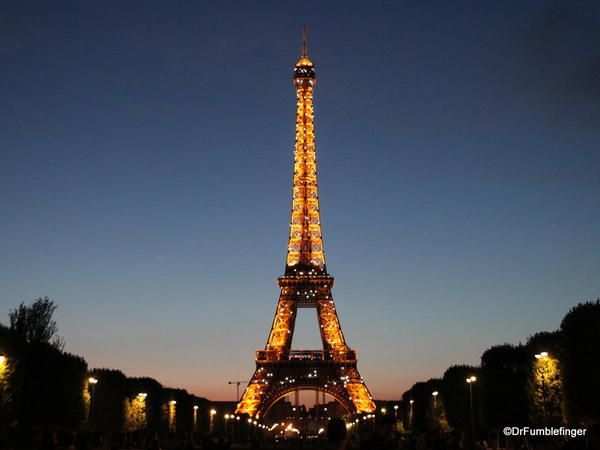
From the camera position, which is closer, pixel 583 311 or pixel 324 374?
pixel 583 311

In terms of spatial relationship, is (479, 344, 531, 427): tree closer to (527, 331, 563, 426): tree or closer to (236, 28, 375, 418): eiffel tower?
(527, 331, 563, 426): tree

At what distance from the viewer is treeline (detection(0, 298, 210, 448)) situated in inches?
1829

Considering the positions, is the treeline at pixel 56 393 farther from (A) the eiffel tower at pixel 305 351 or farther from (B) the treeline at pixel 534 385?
(B) the treeline at pixel 534 385

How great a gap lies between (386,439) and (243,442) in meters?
81.3

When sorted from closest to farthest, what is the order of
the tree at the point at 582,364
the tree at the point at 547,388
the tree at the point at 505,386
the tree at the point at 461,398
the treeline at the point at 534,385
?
the tree at the point at 582,364 < the treeline at the point at 534,385 < the tree at the point at 547,388 < the tree at the point at 505,386 < the tree at the point at 461,398

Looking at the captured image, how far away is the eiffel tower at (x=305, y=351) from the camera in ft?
326

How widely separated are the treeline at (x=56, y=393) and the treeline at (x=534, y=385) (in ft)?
83.2

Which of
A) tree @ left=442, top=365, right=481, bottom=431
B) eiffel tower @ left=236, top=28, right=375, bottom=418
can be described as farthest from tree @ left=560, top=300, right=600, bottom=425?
eiffel tower @ left=236, top=28, right=375, bottom=418

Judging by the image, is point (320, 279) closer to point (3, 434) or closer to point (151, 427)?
point (151, 427)

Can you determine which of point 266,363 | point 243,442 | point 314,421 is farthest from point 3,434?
point 314,421

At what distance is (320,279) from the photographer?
3925 inches

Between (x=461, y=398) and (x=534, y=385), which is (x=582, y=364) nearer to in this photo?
(x=534, y=385)

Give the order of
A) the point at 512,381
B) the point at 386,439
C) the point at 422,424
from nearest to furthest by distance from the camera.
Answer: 1. the point at 386,439
2. the point at 512,381
3. the point at 422,424

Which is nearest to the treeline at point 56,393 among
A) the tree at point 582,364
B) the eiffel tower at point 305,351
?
the eiffel tower at point 305,351
